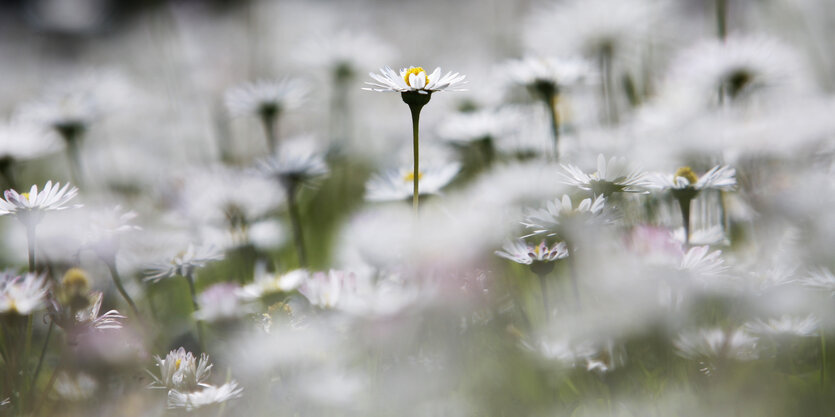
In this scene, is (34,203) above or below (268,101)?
below

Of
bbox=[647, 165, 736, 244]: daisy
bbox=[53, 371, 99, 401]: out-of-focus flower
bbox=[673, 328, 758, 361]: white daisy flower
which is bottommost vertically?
bbox=[53, 371, 99, 401]: out-of-focus flower

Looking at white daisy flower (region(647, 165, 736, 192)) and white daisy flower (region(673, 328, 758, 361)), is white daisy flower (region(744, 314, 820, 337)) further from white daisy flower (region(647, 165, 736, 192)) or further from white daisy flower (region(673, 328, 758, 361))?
white daisy flower (region(647, 165, 736, 192))

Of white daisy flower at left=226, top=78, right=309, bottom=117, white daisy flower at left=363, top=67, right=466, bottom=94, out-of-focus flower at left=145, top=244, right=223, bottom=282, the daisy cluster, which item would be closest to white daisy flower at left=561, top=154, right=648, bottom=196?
the daisy cluster

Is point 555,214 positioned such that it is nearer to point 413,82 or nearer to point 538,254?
point 538,254

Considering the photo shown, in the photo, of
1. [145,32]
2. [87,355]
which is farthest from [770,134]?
[145,32]

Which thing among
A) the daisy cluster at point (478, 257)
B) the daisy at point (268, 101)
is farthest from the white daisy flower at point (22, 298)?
the daisy at point (268, 101)

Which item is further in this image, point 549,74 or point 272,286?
point 549,74

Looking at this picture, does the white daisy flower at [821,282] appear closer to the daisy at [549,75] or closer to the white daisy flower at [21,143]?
the daisy at [549,75]

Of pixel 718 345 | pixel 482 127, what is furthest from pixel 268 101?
pixel 718 345
